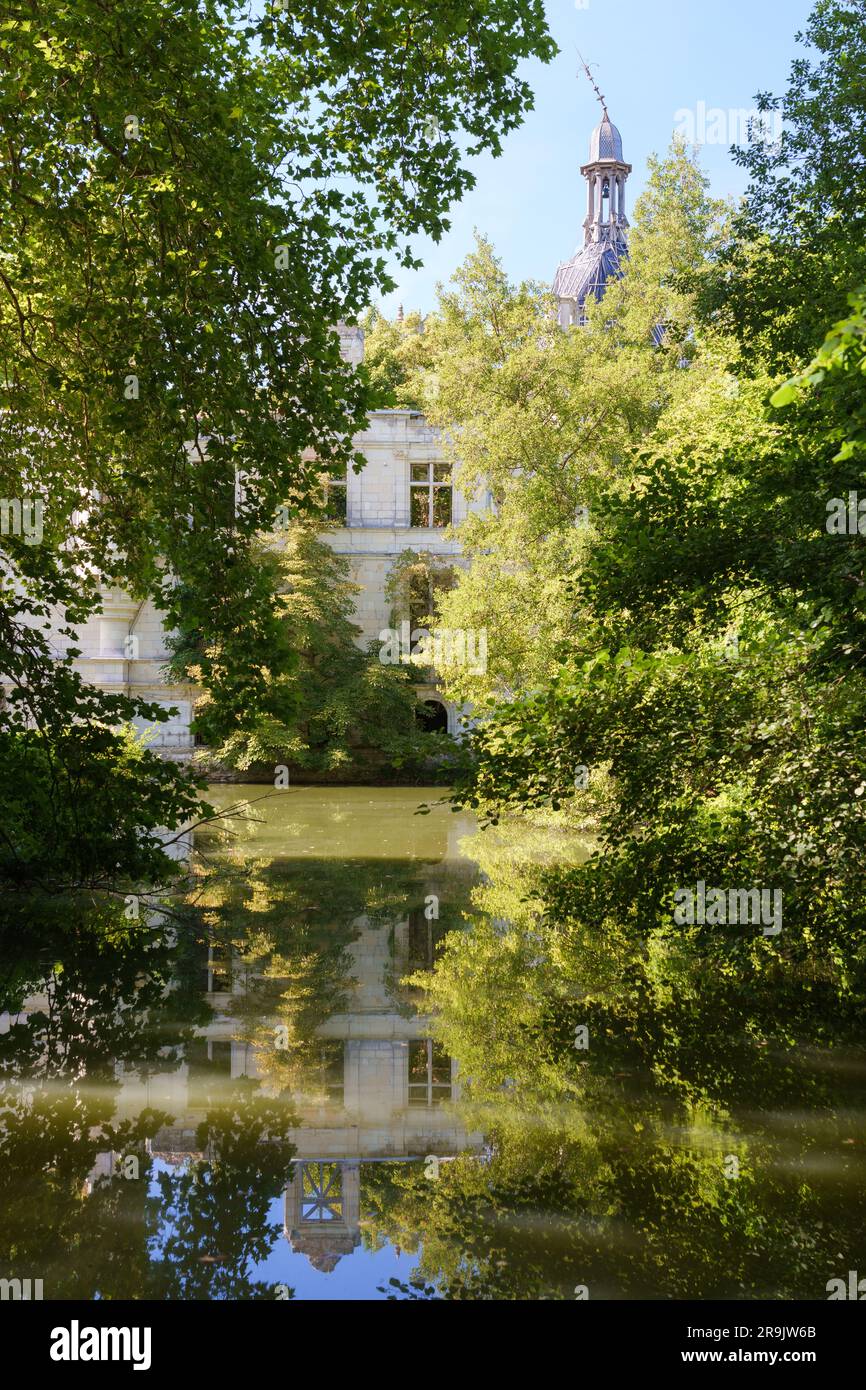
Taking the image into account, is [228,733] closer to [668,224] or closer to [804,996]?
[804,996]

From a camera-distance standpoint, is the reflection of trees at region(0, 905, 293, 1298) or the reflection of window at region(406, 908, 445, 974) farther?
the reflection of window at region(406, 908, 445, 974)

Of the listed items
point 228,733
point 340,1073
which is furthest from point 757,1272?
point 228,733

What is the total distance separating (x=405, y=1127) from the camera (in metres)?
6.19

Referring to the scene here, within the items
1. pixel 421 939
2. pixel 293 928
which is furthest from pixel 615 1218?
pixel 293 928

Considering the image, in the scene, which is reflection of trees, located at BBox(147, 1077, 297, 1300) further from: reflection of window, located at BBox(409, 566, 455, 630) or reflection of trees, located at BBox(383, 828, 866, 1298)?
reflection of window, located at BBox(409, 566, 455, 630)

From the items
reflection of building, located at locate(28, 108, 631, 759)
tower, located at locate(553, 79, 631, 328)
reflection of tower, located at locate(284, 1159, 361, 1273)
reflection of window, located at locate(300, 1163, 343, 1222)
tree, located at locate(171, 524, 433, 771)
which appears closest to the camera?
reflection of tower, located at locate(284, 1159, 361, 1273)

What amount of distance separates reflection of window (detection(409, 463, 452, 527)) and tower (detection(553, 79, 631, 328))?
3558cm

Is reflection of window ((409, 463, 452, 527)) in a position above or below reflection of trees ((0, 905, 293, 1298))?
above

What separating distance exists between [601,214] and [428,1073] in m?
67.9

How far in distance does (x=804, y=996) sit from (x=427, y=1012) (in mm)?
2619

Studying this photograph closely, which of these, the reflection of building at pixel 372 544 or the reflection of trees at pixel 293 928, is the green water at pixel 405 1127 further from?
the reflection of building at pixel 372 544

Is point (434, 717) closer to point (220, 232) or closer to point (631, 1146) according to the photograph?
point (220, 232)

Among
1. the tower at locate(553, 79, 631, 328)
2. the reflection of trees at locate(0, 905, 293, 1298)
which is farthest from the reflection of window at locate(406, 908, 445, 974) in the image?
the tower at locate(553, 79, 631, 328)

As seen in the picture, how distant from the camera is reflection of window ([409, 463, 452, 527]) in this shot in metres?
33.2
